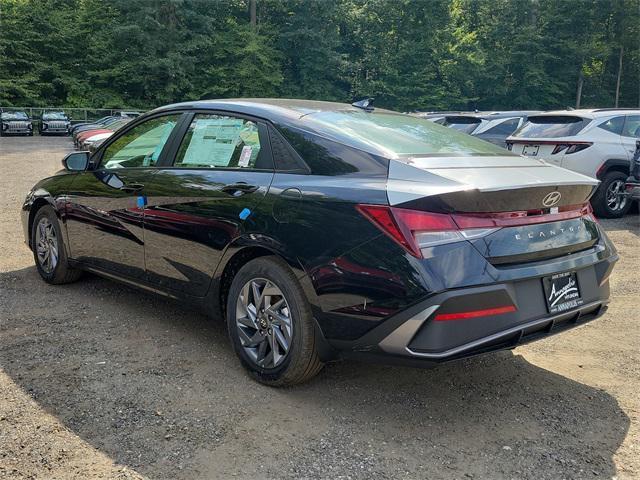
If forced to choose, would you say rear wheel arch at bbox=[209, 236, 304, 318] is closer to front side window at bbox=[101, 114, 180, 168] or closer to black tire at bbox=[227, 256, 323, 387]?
black tire at bbox=[227, 256, 323, 387]

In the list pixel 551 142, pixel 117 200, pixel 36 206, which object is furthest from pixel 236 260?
pixel 551 142

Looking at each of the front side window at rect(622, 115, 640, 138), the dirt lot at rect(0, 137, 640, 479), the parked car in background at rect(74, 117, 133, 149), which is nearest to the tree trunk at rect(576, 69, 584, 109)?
the parked car in background at rect(74, 117, 133, 149)

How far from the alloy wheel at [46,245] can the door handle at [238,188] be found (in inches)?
91.9

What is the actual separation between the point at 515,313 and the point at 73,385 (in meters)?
2.41

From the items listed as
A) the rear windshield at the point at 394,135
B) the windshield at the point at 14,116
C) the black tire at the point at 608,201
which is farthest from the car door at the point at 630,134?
the windshield at the point at 14,116

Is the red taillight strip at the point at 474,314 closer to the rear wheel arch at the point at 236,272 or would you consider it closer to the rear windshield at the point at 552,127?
the rear wheel arch at the point at 236,272

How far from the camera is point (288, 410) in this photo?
3.09 metres

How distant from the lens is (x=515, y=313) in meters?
2.79

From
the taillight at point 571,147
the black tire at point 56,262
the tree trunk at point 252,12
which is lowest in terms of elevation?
the black tire at point 56,262

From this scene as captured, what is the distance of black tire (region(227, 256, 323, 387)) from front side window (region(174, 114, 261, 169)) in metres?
0.65

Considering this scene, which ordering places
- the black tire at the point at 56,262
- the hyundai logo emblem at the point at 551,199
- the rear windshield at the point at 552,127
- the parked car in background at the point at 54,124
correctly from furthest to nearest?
the parked car in background at the point at 54,124 → the rear windshield at the point at 552,127 → the black tire at the point at 56,262 → the hyundai logo emblem at the point at 551,199

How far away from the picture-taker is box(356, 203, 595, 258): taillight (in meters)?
2.69

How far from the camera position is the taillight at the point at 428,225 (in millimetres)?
2686

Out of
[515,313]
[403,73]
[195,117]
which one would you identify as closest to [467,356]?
[515,313]
